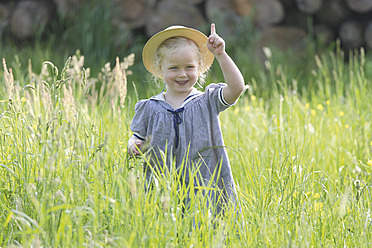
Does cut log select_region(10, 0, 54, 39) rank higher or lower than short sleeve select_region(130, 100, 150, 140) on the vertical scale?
higher

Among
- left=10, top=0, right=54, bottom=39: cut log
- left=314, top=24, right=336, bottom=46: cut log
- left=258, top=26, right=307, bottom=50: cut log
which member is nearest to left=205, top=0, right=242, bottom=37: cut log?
left=258, top=26, right=307, bottom=50: cut log

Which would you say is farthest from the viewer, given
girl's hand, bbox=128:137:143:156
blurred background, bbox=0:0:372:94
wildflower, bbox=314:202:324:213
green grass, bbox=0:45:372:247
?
blurred background, bbox=0:0:372:94

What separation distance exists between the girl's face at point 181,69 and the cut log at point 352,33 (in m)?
3.97

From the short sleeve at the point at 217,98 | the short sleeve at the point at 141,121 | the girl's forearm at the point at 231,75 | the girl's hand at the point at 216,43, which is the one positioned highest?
the girl's hand at the point at 216,43

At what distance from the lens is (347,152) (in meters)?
2.53

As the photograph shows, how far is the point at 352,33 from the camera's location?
5.46 m

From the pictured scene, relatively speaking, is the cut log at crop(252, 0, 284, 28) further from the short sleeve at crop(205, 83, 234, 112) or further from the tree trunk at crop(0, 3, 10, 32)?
the short sleeve at crop(205, 83, 234, 112)

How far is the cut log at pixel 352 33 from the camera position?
5.46 m

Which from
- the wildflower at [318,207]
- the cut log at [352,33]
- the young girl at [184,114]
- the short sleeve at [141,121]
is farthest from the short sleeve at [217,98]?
the cut log at [352,33]

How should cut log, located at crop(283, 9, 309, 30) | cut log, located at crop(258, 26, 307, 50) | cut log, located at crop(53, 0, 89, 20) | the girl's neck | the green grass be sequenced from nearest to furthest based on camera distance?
1. the green grass
2. the girl's neck
3. cut log, located at crop(53, 0, 89, 20)
4. cut log, located at crop(258, 26, 307, 50)
5. cut log, located at crop(283, 9, 309, 30)

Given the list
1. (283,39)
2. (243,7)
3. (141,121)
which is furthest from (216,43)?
(283,39)

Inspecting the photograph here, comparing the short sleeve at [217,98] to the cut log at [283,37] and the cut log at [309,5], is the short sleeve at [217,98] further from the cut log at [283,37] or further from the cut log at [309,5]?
the cut log at [309,5]

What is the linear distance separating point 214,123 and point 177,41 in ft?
1.22

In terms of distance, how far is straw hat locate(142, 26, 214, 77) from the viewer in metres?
1.96
